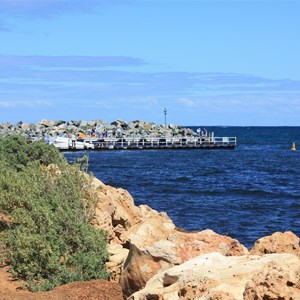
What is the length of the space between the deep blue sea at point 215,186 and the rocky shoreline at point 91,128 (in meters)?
14.5

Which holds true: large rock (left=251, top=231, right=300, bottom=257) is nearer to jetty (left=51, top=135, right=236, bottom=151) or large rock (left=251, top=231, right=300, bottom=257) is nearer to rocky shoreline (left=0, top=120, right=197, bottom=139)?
jetty (left=51, top=135, right=236, bottom=151)

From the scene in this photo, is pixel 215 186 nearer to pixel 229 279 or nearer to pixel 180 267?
pixel 180 267

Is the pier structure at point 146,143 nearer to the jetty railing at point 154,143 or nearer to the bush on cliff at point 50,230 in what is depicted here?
the jetty railing at point 154,143

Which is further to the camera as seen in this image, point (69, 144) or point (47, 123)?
point (47, 123)

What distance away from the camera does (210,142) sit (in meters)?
80.7

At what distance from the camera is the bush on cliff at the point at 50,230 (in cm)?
1195

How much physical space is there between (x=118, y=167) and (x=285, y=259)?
4554 centimetres

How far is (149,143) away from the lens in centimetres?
7806

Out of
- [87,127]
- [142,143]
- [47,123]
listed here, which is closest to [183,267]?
[142,143]

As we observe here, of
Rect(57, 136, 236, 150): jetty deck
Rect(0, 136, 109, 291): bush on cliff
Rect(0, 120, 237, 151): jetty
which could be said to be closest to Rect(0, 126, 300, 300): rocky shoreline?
Rect(0, 136, 109, 291): bush on cliff

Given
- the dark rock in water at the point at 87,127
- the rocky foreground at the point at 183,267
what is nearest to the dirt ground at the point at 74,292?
the rocky foreground at the point at 183,267

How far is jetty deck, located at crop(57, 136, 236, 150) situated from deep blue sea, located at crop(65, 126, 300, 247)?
395 cm

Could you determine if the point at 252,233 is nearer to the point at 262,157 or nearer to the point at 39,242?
the point at 39,242

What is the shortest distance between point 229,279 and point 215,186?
31930 mm
